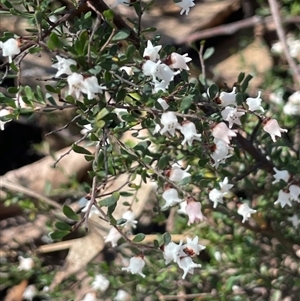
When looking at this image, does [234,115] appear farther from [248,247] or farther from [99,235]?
[99,235]

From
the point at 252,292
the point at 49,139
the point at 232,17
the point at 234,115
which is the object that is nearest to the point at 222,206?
the point at 252,292

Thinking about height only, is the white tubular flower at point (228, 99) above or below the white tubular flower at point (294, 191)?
above

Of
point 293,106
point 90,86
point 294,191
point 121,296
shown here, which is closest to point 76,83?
point 90,86

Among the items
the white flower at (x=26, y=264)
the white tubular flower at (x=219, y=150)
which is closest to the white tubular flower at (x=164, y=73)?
the white tubular flower at (x=219, y=150)

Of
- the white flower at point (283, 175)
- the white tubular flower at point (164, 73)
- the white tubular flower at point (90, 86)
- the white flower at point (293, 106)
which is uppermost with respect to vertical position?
the white tubular flower at point (90, 86)

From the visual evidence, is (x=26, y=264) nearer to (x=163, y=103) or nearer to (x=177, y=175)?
(x=177, y=175)

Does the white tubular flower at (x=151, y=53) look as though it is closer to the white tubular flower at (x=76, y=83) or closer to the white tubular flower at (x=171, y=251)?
the white tubular flower at (x=76, y=83)

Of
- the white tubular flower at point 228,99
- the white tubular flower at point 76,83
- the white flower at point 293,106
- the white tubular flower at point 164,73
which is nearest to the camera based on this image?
the white tubular flower at point 76,83
